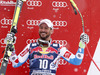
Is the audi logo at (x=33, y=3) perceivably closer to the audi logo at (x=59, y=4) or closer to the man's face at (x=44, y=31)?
the audi logo at (x=59, y=4)

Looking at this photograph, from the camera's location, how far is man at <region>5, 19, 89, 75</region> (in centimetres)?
206

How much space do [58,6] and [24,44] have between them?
651 mm

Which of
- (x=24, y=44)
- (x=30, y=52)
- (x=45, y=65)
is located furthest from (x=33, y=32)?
(x=45, y=65)

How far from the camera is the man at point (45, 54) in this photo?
81.0 inches

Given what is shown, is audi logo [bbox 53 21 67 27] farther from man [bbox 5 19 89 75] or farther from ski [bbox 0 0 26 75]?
ski [bbox 0 0 26 75]

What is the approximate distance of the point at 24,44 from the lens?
2428 millimetres

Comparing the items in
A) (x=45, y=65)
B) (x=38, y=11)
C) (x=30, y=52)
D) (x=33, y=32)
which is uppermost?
(x=38, y=11)

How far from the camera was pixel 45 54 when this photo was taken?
2.09 meters

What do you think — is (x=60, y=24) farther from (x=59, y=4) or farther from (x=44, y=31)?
(x=44, y=31)

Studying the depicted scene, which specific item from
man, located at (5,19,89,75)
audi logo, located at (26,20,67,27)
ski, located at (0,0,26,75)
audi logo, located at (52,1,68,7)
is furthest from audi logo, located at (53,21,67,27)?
ski, located at (0,0,26,75)

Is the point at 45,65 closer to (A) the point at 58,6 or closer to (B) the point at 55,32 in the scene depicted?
(B) the point at 55,32

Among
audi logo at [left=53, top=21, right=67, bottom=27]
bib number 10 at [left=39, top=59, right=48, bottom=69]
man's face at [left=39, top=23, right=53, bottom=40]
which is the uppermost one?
audi logo at [left=53, top=21, right=67, bottom=27]

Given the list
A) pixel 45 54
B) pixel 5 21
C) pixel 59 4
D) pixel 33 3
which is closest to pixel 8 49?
pixel 45 54

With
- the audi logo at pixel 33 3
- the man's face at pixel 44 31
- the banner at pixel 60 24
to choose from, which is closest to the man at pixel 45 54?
the man's face at pixel 44 31
